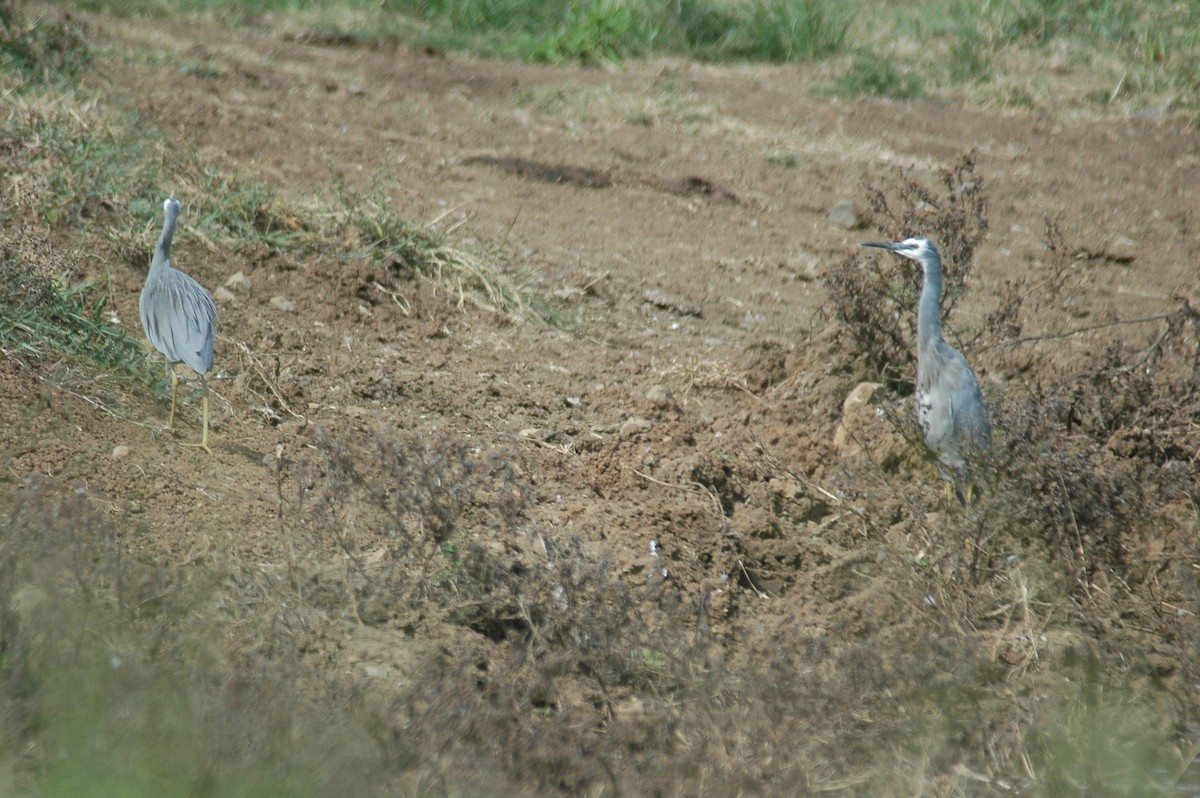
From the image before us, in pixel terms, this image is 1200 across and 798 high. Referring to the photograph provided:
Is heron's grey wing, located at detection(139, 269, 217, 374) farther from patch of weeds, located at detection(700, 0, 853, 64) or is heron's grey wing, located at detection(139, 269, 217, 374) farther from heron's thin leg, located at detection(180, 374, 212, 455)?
patch of weeds, located at detection(700, 0, 853, 64)

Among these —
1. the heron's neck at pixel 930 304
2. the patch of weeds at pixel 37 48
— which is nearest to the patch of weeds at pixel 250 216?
the patch of weeds at pixel 37 48

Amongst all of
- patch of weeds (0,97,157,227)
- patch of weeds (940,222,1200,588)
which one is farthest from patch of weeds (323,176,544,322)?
patch of weeds (940,222,1200,588)

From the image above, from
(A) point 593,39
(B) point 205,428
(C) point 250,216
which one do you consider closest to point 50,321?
(B) point 205,428

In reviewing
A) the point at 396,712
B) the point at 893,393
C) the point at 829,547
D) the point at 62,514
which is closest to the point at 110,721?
the point at 396,712

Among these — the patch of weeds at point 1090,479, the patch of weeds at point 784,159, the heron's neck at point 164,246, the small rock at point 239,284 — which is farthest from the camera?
the patch of weeds at point 784,159

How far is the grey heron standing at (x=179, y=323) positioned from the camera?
4.96m

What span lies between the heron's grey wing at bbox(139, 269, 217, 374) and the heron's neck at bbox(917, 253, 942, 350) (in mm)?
3115

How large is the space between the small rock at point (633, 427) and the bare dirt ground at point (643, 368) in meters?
0.01

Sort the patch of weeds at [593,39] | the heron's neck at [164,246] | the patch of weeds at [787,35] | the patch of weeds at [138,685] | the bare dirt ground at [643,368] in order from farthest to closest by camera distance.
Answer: the patch of weeds at [787,35] < the patch of weeds at [593,39] < the heron's neck at [164,246] < the bare dirt ground at [643,368] < the patch of weeds at [138,685]

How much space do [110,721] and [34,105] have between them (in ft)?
17.5

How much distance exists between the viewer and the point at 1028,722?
4141 millimetres

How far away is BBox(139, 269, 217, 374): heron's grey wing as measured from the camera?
4.96 meters

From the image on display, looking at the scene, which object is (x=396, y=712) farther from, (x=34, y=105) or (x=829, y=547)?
(x=34, y=105)

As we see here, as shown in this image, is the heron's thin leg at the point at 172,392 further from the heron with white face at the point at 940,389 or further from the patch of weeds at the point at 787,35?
the patch of weeds at the point at 787,35
